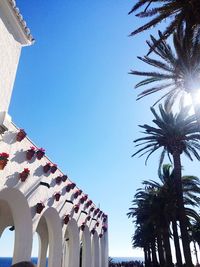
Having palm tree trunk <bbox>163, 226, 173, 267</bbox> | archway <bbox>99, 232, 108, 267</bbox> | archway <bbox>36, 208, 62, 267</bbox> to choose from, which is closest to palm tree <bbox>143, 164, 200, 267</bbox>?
palm tree trunk <bbox>163, 226, 173, 267</bbox>

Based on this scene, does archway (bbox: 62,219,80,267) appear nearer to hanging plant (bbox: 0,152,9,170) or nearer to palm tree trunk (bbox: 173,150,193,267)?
palm tree trunk (bbox: 173,150,193,267)

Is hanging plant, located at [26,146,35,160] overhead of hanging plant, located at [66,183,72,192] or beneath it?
beneath

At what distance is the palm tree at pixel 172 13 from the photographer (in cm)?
1227

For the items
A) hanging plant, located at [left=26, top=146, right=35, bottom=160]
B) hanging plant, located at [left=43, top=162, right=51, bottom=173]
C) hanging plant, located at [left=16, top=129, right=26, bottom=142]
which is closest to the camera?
hanging plant, located at [left=16, top=129, right=26, bottom=142]

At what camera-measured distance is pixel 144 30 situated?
1430 centimetres

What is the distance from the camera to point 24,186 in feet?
34.3

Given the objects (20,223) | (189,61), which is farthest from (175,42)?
(20,223)

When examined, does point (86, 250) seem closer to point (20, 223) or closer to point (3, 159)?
point (20, 223)

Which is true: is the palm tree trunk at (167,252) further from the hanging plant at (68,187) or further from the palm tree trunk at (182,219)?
the hanging plant at (68,187)

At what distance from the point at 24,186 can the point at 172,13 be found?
11.0m

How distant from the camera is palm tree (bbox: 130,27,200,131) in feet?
52.5

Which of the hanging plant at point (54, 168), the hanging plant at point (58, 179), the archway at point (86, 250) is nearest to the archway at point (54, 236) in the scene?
the hanging plant at point (58, 179)

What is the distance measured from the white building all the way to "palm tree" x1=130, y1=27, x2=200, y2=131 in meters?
8.67

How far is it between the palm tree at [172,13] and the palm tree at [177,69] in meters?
0.93
